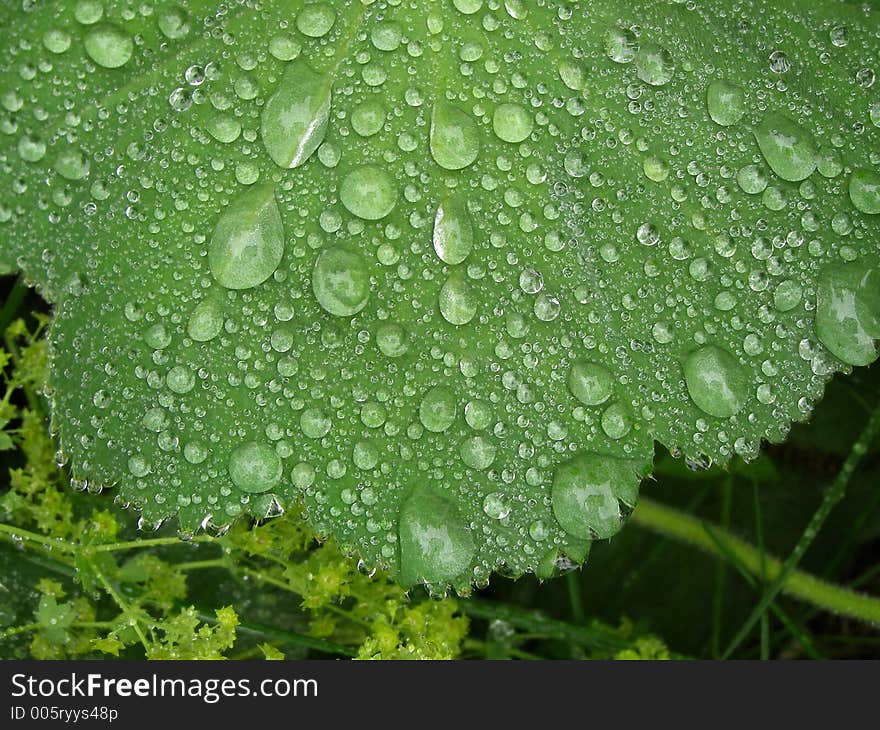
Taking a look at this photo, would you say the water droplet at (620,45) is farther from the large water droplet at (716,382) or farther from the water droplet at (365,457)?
the water droplet at (365,457)

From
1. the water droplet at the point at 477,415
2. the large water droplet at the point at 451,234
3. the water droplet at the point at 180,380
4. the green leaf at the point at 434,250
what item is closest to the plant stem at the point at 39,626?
the green leaf at the point at 434,250

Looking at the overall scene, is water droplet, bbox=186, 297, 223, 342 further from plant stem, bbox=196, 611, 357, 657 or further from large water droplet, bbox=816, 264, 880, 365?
large water droplet, bbox=816, 264, 880, 365

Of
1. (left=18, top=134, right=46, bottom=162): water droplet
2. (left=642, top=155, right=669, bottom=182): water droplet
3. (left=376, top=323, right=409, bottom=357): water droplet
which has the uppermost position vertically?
(left=642, top=155, right=669, bottom=182): water droplet

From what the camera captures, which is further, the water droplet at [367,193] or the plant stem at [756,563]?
the plant stem at [756,563]

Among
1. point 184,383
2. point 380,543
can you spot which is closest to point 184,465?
point 184,383

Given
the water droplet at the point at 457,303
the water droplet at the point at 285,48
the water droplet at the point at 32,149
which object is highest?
the water droplet at the point at 285,48

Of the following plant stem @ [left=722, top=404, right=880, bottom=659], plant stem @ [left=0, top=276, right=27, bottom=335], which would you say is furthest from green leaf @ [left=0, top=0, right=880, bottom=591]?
plant stem @ [left=722, top=404, right=880, bottom=659]

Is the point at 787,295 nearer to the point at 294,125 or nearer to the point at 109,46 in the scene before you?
the point at 294,125

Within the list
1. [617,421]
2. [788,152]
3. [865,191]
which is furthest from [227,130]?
[865,191]
